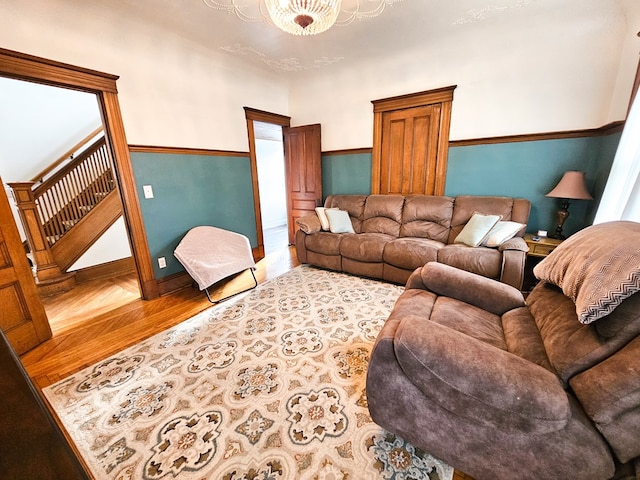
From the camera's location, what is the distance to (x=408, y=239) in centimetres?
291

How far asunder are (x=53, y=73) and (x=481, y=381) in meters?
3.36

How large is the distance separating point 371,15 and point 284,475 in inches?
137

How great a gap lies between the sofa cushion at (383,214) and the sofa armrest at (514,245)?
1148mm

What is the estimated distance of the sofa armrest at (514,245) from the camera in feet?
7.42

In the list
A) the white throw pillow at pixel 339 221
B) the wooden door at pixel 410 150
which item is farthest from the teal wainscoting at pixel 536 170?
the white throw pillow at pixel 339 221

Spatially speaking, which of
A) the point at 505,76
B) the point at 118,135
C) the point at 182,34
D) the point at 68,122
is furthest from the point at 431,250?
the point at 68,122

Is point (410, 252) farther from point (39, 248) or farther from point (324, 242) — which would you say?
point (39, 248)

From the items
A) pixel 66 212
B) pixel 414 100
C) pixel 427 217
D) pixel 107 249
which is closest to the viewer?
pixel 427 217

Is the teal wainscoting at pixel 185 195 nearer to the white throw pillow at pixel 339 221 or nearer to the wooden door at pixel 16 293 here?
the wooden door at pixel 16 293

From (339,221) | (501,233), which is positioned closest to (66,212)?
(339,221)

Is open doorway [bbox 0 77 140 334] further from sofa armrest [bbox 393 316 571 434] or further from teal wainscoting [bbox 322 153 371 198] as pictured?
sofa armrest [bbox 393 316 571 434]

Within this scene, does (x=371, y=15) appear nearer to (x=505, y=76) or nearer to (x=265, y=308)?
(x=505, y=76)

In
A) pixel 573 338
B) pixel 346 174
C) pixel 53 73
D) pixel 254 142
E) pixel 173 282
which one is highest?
pixel 53 73

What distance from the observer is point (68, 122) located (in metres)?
3.82
